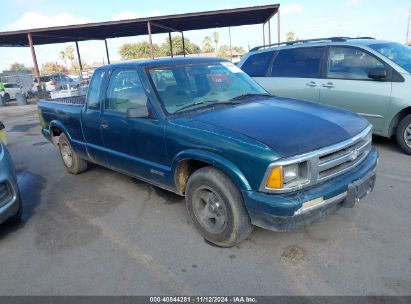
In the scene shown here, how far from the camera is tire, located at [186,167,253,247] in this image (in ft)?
10.2

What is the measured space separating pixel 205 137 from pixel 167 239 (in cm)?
120

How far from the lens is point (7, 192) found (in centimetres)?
395

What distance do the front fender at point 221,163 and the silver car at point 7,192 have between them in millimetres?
2047

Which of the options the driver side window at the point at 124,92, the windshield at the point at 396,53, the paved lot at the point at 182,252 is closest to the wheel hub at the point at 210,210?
the paved lot at the point at 182,252

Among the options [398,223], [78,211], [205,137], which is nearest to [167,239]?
[205,137]

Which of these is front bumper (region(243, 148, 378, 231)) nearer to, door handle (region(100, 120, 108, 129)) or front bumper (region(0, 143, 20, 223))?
door handle (region(100, 120, 108, 129))

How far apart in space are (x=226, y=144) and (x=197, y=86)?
1299mm

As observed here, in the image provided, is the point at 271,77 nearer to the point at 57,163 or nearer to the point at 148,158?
the point at 148,158

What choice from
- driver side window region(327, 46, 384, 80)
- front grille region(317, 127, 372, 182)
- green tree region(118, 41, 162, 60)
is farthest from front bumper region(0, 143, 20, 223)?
green tree region(118, 41, 162, 60)

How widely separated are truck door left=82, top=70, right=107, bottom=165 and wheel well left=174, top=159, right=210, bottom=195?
1572mm

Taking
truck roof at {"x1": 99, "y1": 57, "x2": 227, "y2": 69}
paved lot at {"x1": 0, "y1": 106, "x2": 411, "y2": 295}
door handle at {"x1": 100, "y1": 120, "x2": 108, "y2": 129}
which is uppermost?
truck roof at {"x1": 99, "y1": 57, "x2": 227, "y2": 69}

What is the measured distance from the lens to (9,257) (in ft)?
11.8

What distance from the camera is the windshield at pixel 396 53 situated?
5.80m

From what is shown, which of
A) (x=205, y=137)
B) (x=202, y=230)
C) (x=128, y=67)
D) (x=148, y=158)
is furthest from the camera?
(x=128, y=67)
